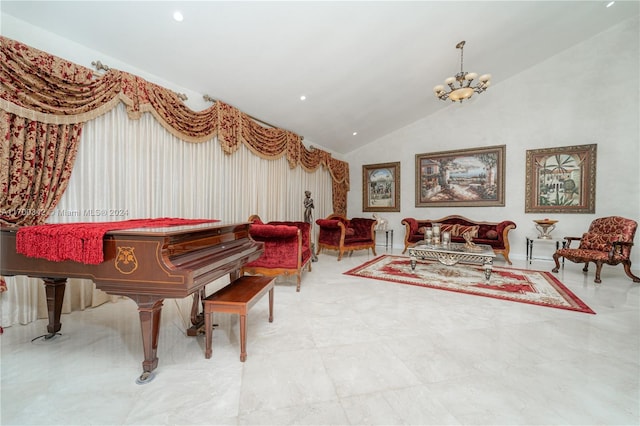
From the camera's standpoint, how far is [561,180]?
539 centimetres

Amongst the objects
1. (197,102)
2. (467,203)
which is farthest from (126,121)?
(467,203)

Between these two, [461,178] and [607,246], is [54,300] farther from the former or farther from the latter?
[461,178]

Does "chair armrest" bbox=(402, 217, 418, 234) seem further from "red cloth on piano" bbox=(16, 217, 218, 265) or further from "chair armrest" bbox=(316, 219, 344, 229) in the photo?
"red cloth on piano" bbox=(16, 217, 218, 265)

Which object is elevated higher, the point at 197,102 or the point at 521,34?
the point at 521,34

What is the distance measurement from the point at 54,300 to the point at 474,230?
22.5ft

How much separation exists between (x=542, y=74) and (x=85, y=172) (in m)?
8.47

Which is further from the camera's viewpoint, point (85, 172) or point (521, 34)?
point (521, 34)

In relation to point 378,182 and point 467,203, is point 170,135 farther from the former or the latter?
point 467,203

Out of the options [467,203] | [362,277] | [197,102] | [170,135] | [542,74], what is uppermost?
[542,74]

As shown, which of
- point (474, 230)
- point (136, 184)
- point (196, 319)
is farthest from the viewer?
point (474, 230)

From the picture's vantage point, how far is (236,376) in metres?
1.62

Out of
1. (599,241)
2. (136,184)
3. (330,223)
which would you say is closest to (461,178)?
(599,241)

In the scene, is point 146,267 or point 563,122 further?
point 563,122

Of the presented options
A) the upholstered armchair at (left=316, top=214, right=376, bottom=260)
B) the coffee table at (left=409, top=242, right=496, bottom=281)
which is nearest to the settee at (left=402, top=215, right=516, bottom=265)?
the upholstered armchair at (left=316, top=214, right=376, bottom=260)
